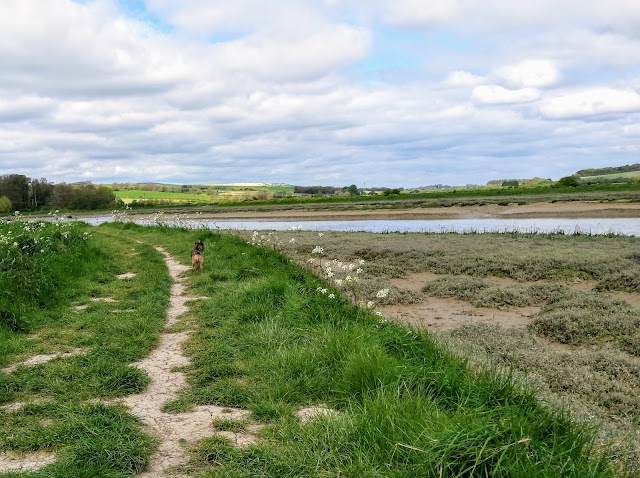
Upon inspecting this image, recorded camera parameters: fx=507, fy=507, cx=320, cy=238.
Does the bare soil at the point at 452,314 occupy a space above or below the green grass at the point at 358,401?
below

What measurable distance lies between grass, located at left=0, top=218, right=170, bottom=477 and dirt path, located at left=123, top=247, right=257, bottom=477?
132 mm

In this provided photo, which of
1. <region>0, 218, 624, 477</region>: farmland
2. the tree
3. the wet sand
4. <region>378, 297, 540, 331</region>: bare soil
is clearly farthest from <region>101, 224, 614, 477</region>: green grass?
the tree

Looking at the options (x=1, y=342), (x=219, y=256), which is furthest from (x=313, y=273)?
(x=1, y=342)

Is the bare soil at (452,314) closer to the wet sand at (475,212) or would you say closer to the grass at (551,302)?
the grass at (551,302)

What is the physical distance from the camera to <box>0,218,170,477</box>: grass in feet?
13.2

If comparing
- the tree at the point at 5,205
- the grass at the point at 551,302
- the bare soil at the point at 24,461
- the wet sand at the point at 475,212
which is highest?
the tree at the point at 5,205

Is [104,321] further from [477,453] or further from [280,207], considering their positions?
[280,207]

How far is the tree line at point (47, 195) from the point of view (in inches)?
2591

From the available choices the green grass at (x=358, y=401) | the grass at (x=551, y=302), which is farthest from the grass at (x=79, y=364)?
the grass at (x=551, y=302)

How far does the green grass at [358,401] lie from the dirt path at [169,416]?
16 cm

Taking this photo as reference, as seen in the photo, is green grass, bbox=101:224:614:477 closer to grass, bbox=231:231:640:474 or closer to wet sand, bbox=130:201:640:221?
grass, bbox=231:231:640:474

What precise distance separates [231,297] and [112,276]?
465 centimetres

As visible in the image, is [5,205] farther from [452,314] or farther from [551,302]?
[551,302]

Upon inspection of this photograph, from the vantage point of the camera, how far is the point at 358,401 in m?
5.02
